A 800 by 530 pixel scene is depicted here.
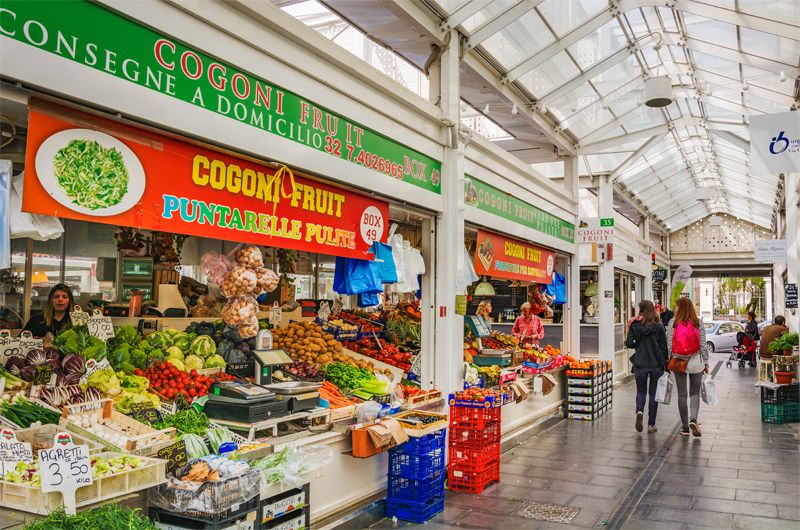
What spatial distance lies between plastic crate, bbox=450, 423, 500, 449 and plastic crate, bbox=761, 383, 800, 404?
256 inches

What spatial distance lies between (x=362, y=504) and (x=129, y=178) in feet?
11.6

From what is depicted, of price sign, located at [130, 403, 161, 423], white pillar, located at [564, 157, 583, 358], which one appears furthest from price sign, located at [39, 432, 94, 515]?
white pillar, located at [564, 157, 583, 358]

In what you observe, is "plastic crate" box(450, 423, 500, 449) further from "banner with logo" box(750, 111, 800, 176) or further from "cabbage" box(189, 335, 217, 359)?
"banner with logo" box(750, 111, 800, 176)

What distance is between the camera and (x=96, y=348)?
16.9 feet

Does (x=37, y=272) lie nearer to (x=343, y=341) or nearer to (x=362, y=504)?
(x=343, y=341)

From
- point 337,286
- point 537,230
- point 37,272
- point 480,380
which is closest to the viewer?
point 337,286

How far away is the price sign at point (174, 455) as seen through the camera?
4.23m

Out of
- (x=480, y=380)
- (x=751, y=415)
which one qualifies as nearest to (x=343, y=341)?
(x=480, y=380)

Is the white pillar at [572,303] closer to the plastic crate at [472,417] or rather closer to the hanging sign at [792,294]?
the hanging sign at [792,294]

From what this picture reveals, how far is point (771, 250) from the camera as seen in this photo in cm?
1555

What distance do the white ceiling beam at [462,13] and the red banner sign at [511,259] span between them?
287 centimetres

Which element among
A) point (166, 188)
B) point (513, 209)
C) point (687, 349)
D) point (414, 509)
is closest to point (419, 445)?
point (414, 509)

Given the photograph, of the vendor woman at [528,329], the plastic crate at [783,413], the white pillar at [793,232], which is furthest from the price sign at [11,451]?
the white pillar at [793,232]

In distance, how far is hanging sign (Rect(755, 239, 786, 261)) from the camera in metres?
15.4
